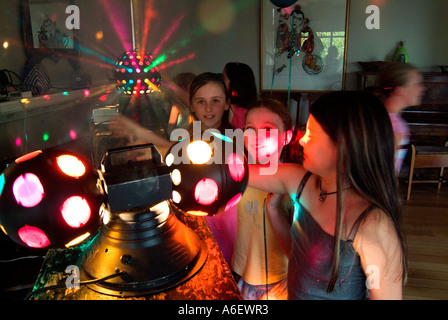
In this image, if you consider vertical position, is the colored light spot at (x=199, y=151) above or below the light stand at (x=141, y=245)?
above

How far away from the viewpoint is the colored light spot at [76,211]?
46 cm

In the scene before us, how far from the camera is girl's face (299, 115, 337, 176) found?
0.83 m

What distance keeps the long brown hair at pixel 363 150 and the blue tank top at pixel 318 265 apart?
0.03m

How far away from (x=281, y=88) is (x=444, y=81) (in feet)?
5.67

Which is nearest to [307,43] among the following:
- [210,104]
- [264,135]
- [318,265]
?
[210,104]

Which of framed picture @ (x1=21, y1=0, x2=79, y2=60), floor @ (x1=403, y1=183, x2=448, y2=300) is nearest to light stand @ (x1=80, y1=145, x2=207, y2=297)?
framed picture @ (x1=21, y1=0, x2=79, y2=60)

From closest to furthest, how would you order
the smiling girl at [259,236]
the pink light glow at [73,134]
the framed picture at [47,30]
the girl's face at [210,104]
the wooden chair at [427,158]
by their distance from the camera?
the smiling girl at [259,236], the girl's face at [210,104], the framed picture at [47,30], the pink light glow at [73,134], the wooden chair at [427,158]

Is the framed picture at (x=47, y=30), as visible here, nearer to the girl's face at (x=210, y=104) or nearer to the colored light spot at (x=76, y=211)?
the girl's face at (x=210, y=104)

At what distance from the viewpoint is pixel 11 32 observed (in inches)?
59.6

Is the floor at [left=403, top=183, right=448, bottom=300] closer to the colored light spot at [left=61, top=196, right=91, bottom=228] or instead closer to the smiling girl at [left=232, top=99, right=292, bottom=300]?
the smiling girl at [left=232, top=99, right=292, bottom=300]

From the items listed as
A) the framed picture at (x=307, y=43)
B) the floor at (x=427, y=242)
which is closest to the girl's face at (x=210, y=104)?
the floor at (x=427, y=242)

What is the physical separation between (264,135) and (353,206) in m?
0.48
